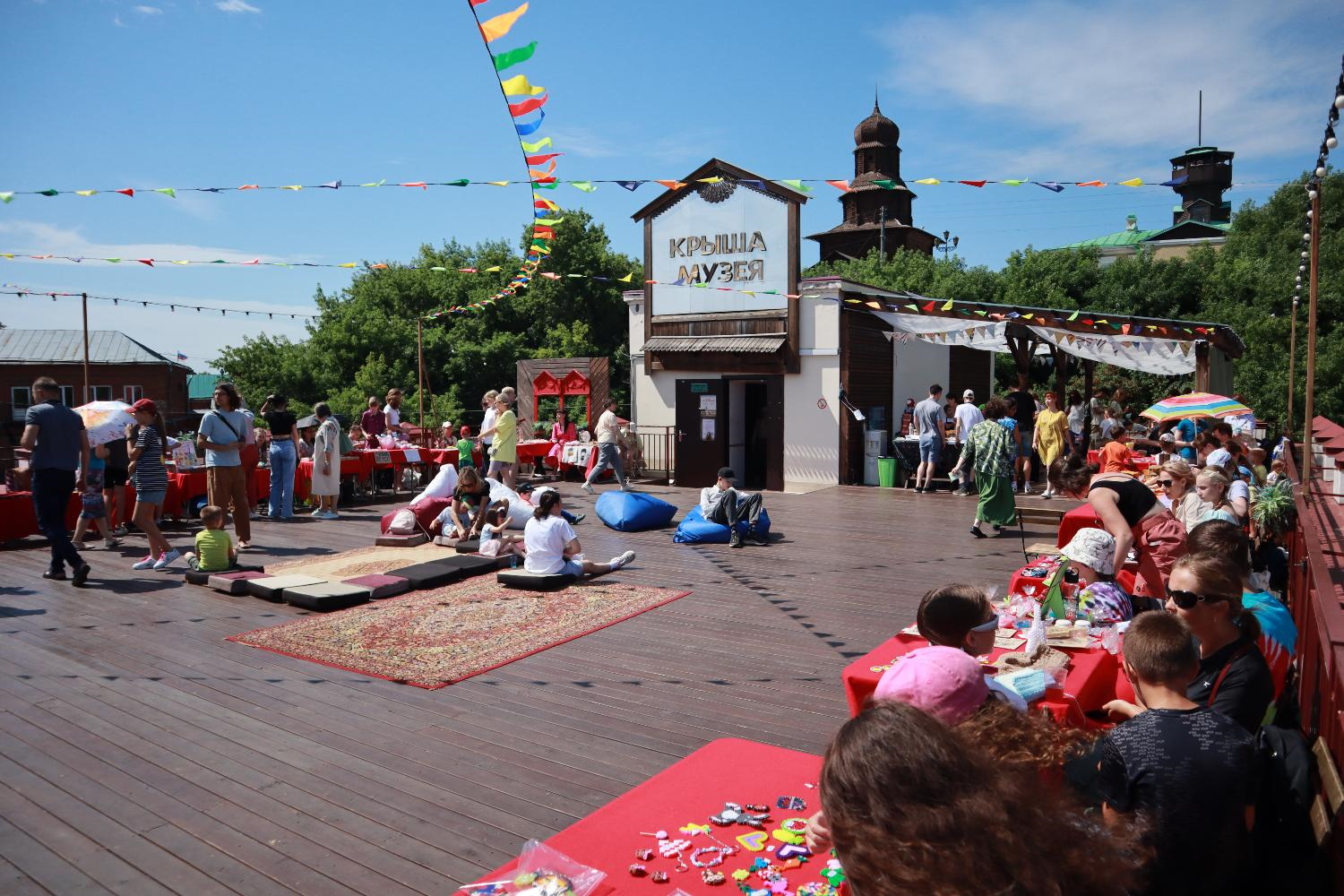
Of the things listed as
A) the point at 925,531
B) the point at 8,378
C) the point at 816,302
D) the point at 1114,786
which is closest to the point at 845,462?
the point at 816,302

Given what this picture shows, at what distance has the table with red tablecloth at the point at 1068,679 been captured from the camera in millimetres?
3393

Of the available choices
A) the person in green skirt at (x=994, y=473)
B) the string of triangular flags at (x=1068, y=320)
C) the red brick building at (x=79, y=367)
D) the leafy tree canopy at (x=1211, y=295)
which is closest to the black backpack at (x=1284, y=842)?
the person in green skirt at (x=994, y=473)

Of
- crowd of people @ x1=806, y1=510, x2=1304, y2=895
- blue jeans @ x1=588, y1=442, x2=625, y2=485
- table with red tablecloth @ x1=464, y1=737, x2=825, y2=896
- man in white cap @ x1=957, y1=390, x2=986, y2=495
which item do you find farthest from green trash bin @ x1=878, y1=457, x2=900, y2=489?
table with red tablecloth @ x1=464, y1=737, x2=825, y2=896

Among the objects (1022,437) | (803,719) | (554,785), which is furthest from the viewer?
(1022,437)

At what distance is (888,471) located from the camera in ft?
51.6

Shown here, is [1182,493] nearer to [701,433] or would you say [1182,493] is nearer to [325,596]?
[325,596]

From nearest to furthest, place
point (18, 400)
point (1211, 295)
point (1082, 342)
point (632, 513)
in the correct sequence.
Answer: point (632, 513), point (1082, 342), point (1211, 295), point (18, 400)

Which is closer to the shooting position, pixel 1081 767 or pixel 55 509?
pixel 1081 767

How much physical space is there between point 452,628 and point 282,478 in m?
6.74

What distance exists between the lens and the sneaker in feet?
29.3

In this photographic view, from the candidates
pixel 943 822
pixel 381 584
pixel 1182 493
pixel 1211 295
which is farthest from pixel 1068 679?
pixel 1211 295

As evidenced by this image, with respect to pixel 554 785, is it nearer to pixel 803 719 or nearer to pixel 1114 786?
pixel 803 719

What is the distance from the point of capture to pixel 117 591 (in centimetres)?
794

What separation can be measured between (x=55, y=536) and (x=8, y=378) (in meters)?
51.0
